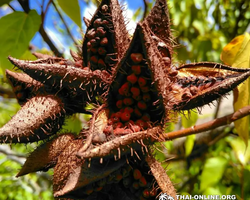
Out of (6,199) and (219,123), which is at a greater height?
(219,123)

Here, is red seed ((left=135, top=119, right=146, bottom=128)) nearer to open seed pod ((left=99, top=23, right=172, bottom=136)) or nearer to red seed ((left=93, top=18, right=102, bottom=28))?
open seed pod ((left=99, top=23, right=172, bottom=136))

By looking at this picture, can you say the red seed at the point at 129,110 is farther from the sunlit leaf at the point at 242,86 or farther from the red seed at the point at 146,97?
the sunlit leaf at the point at 242,86

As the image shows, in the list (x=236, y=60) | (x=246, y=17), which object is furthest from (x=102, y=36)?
(x=246, y=17)

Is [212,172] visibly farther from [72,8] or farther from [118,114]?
[72,8]

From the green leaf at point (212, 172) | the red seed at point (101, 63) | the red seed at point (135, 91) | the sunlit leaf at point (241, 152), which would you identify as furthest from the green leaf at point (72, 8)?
the sunlit leaf at point (241, 152)

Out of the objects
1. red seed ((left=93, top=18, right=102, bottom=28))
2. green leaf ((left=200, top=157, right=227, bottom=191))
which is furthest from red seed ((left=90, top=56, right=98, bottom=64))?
green leaf ((left=200, top=157, right=227, bottom=191))

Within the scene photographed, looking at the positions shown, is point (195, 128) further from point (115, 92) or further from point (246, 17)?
point (246, 17)

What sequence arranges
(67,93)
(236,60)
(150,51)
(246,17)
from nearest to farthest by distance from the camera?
(150,51) → (67,93) → (236,60) → (246,17)

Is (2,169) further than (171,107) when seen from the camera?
Yes
